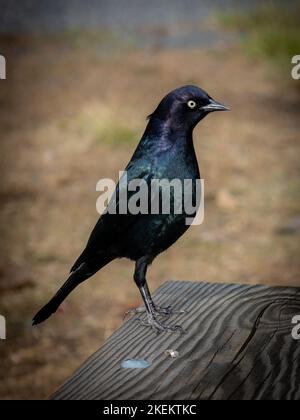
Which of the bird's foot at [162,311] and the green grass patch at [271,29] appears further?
the green grass patch at [271,29]

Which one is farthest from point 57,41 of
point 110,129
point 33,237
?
point 33,237

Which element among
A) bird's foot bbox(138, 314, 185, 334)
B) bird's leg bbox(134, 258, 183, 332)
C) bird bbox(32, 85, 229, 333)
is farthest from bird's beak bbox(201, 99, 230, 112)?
bird's foot bbox(138, 314, 185, 334)

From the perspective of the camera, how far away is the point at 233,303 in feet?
8.29

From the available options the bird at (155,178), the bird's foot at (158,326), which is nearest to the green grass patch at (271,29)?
the bird at (155,178)

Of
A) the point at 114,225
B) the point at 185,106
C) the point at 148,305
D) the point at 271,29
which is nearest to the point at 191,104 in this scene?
the point at 185,106

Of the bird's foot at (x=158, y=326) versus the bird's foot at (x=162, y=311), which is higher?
the bird's foot at (x=162, y=311)

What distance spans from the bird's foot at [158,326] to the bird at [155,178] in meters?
0.14

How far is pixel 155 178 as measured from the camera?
2.62 metres

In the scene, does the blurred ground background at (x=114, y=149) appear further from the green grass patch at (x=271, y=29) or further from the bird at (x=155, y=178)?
the bird at (x=155, y=178)

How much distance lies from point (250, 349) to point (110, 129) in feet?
22.2

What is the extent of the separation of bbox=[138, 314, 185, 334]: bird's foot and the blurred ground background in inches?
72.0

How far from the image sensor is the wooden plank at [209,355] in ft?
5.98

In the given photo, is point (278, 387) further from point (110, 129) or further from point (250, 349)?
point (110, 129)
